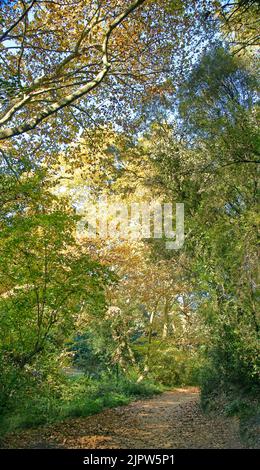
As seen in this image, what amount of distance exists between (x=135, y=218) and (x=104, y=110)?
6.10 meters

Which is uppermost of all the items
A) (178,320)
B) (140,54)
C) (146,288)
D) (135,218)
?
(140,54)

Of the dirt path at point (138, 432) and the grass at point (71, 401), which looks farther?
the dirt path at point (138, 432)

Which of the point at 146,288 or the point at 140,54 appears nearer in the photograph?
the point at 140,54

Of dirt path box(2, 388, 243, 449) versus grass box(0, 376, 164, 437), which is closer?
grass box(0, 376, 164, 437)

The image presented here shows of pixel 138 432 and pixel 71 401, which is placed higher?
pixel 71 401

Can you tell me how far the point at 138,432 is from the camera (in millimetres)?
8336

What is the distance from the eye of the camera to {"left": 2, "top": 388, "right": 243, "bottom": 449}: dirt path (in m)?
7.00

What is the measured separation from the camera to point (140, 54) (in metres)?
7.90


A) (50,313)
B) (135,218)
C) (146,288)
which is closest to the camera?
(50,313)

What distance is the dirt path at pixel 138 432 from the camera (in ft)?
23.0

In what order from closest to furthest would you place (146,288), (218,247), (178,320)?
(218,247) → (146,288) → (178,320)

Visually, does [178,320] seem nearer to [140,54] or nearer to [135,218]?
[135,218]

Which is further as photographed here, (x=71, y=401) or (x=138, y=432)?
(x=71, y=401)

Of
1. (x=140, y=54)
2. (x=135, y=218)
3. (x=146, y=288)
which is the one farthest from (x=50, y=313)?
(x=146, y=288)
